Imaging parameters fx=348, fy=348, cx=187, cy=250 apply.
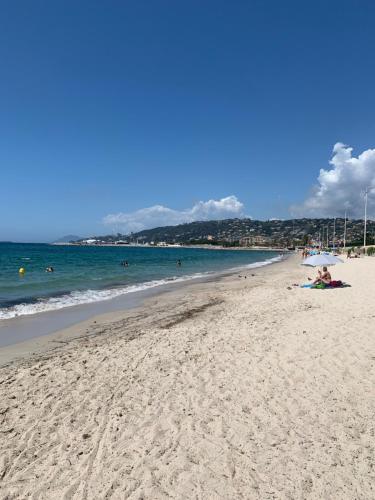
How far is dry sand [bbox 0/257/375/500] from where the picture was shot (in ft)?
Answer: 11.9

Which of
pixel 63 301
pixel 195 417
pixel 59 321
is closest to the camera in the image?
pixel 195 417

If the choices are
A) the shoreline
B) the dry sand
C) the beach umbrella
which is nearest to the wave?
the shoreline

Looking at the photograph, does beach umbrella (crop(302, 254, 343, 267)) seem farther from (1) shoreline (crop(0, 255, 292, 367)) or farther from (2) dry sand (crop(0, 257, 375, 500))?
(2) dry sand (crop(0, 257, 375, 500))

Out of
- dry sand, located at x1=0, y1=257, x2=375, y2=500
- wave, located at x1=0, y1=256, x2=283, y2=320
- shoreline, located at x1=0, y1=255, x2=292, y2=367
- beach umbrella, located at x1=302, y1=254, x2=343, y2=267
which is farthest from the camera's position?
beach umbrella, located at x1=302, y1=254, x2=343, y2=267

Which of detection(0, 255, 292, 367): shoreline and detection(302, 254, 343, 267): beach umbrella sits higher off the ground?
detection(302, 254, 343, 267): beach umbrella

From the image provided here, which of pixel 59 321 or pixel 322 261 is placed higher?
pixel 322 261

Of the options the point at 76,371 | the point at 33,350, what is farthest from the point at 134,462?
the point at 33,350

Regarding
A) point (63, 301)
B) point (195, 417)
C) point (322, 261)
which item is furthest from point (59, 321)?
point (322, 261)

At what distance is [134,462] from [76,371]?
331cm

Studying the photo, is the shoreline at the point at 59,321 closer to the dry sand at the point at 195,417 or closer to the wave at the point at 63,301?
the wave at the point at 63,301

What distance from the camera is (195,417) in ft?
15.9

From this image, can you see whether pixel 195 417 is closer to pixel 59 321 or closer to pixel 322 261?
pixel 59 321

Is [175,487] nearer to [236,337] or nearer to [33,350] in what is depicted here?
[236,337]

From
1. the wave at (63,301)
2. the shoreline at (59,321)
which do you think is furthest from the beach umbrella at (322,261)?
the wave at (63,301)
